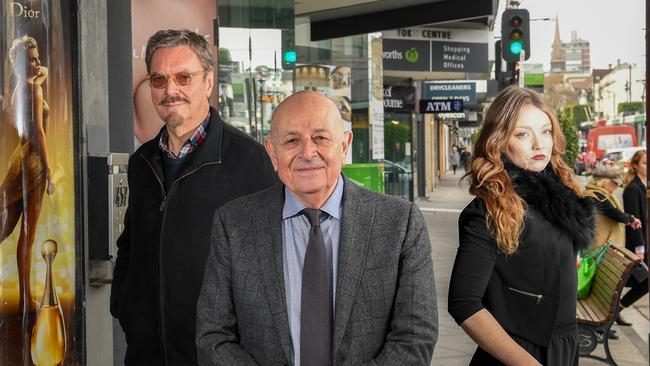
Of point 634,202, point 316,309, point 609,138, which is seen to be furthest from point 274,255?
point 609,138

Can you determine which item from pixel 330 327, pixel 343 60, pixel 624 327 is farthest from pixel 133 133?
pixel 343 60

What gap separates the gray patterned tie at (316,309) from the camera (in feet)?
8.02

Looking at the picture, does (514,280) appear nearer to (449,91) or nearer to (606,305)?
(606,305)

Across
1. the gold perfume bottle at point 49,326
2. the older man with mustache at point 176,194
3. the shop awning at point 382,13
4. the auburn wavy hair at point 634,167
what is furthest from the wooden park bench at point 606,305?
the shop awning at point 382,13

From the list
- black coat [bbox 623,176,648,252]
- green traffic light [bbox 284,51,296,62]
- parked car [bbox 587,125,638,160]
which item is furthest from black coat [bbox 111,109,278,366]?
parked car [bbox 587,125,638,160]

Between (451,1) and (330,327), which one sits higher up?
(451,1)

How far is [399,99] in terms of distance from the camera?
2412 centimetres

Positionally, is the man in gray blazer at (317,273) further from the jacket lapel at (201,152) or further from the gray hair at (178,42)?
the gray hair at (178,42)

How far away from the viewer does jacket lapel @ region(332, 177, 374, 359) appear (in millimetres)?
2441

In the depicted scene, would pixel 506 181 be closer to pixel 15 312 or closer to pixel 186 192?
pixel 186 192

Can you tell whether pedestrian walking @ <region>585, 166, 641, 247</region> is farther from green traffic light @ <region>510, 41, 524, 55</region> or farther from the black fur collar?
the black fur collar

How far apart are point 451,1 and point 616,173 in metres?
3.39

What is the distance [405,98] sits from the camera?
24141mm

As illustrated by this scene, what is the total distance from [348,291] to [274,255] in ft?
0.75
